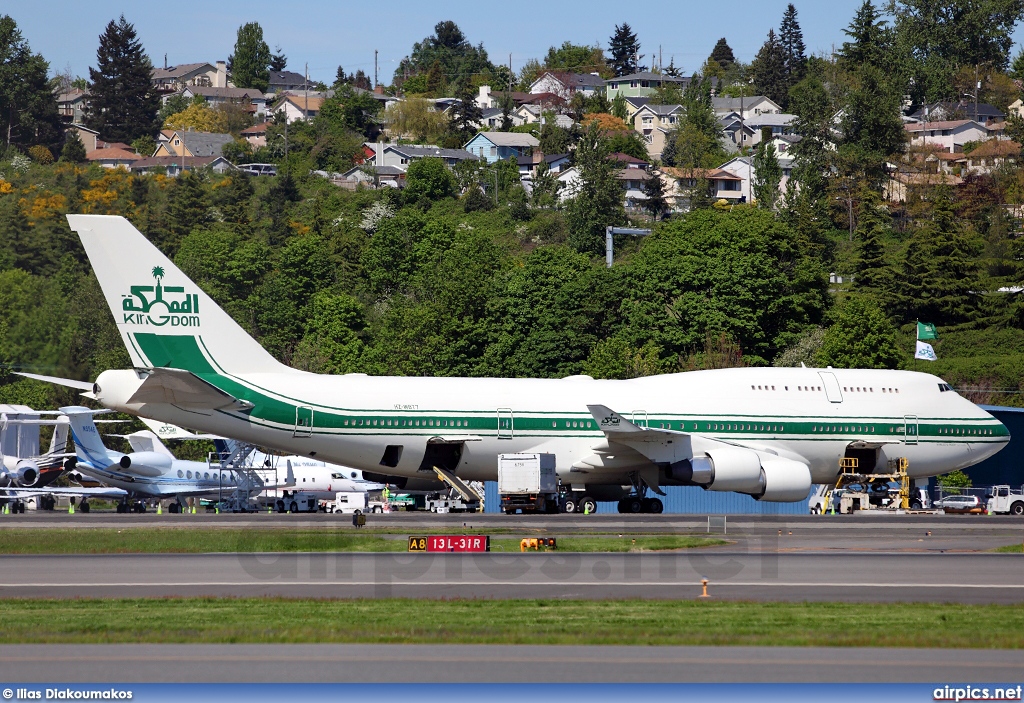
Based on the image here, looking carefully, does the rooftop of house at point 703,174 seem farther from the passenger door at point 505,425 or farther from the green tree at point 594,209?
the passenger door at point 505,425

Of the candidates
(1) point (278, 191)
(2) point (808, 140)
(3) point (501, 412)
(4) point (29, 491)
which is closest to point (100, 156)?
(1) point (278, 191)

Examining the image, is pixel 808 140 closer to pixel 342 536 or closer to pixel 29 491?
pixel 29 491

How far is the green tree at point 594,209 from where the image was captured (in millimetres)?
124562

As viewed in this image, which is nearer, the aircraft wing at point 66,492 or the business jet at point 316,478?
the aircraft wing at point 66,492

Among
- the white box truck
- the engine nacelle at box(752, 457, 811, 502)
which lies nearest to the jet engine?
the engine nacelle at box(752, 457, 811, 502)

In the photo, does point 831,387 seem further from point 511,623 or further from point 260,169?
point 260,169

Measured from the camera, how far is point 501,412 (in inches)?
1678

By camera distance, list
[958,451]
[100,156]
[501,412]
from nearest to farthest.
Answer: [501,412] → [958,451] → [100,156]

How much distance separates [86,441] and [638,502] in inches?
1062

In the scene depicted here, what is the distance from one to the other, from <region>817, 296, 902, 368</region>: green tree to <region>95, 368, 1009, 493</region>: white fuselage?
33286mm

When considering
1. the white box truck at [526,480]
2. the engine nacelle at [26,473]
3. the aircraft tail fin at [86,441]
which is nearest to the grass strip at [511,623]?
the white box truck at [526,480]

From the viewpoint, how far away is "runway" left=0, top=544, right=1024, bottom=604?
21688 mm

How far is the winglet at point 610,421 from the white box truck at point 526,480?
2.05 meters

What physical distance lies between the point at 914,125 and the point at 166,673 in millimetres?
179206
